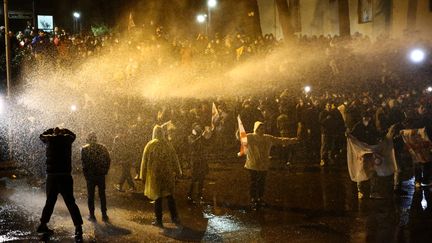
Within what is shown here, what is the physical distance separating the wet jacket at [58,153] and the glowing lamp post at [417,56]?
645 inches

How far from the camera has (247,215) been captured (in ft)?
35.1

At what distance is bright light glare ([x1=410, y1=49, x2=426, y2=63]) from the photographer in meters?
22.2

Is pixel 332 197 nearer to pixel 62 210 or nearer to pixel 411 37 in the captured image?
pixel 62 210

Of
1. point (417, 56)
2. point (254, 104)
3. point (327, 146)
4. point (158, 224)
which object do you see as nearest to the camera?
point (158, 224)

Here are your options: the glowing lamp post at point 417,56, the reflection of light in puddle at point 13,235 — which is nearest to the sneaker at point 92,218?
the reflection of light in puddle at point 13,235

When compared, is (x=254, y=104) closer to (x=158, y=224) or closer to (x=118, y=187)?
(x=118, y=187)

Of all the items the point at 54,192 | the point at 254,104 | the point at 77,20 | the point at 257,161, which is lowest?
the point at 54,192

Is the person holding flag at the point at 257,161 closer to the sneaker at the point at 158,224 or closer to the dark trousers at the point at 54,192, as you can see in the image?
the sneaker at the point at 158,224

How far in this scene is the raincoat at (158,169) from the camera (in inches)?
396

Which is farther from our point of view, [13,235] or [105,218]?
[105,218]

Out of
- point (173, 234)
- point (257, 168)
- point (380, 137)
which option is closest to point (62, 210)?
point (173, 234)

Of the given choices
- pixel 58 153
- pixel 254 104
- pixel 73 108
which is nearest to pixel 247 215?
pixel 58 153

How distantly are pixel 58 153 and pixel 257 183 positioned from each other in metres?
4.04

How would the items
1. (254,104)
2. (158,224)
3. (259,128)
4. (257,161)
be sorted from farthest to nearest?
(254,104), (259,128), (257,161), (158,224)
